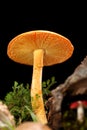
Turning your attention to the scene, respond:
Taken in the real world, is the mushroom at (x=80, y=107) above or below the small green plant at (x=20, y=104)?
below

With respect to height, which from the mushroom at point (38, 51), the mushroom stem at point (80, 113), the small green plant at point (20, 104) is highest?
the mushroom at point (38, 51)

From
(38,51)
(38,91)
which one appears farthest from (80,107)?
(38,51)

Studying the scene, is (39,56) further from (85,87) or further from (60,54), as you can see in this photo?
(85,87)

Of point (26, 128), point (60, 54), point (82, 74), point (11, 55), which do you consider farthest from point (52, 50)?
point (26, 128)

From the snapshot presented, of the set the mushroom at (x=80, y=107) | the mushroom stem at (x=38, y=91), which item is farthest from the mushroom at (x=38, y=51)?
the mushroom at (x=80, y=107)

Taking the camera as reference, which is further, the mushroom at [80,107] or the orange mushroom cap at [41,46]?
the orange mushroom cap at [41,46]

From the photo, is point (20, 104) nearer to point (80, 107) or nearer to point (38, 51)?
point (38, 51)

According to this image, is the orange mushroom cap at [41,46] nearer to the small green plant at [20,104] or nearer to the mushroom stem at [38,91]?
the mushroom stem at [38,91]

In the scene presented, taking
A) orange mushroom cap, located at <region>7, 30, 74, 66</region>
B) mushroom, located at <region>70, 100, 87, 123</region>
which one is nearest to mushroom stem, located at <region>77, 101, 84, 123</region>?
mushroom, located at <region>70, 100, 87, 123</region>
